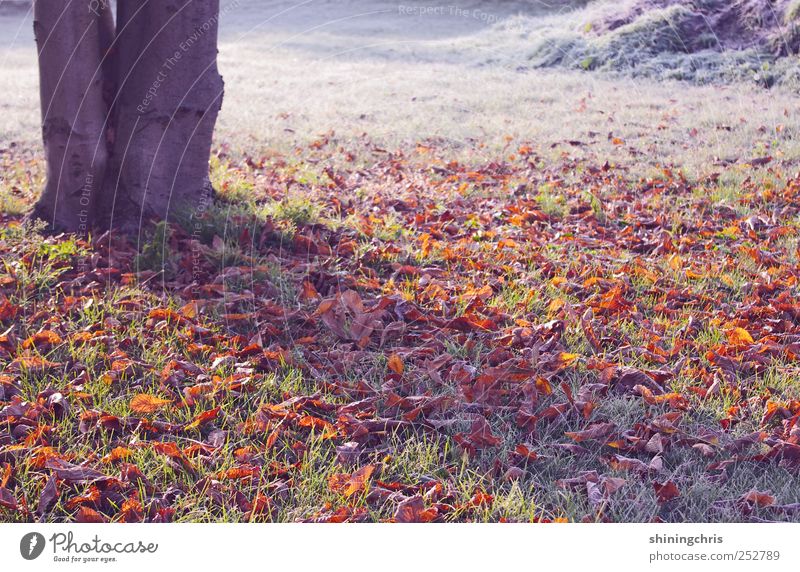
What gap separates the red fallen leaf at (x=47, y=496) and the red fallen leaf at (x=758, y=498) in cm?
220

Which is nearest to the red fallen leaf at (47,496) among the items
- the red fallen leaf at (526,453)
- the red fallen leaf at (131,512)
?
the red fallen leaf at (131,512)

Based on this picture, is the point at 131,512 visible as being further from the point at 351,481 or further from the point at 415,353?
the point at 415,353

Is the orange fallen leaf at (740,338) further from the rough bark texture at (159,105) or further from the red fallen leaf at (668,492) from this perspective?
the rough bark texture at (159,105)

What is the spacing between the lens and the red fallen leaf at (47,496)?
7.61 ft

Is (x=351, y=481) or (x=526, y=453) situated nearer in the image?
(x=351, y=481)

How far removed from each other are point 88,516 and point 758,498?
2.11 metres

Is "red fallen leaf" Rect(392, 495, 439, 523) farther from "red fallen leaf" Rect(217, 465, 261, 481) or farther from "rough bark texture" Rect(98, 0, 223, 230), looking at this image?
"rough bark texture" Rect(98, 0, 223, 230)

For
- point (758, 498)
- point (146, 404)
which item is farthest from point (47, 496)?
point (758, 498)

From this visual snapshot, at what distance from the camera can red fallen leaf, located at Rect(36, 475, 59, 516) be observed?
2.32m

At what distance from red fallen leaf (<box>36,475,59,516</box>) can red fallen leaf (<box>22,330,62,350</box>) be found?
1.01 m

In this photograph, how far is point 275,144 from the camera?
805 centimetres
